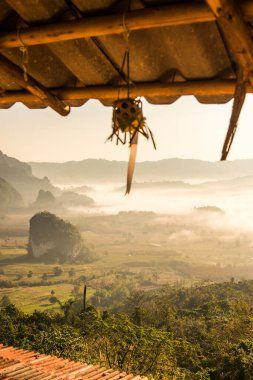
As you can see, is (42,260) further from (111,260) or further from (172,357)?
A: (172,357)

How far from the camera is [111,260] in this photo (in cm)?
13362

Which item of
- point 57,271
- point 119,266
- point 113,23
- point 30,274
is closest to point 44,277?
point 30,274

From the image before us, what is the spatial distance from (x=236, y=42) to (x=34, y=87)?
1244 mm

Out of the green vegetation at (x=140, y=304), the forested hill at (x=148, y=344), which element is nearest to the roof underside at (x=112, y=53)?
the forested hill at (x=148, y=344)

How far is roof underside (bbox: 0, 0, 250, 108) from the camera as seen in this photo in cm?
171

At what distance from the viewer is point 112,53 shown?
202 centimetres

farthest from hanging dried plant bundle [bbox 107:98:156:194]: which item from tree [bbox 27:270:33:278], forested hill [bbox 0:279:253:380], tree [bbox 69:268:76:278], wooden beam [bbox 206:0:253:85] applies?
tree [bbox 69:268:76:278]

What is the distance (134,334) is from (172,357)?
106 inches

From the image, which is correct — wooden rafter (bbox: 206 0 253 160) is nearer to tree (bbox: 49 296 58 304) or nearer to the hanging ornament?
the hanging ornament

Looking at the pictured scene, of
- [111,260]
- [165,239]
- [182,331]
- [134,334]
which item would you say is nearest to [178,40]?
[134,334]

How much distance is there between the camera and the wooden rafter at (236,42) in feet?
4.31

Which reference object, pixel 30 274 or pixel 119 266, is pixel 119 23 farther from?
pixel 119 266

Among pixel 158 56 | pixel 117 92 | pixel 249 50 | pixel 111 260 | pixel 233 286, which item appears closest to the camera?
pixel 249 50

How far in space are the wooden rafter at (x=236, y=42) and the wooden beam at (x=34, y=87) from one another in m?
1.18
